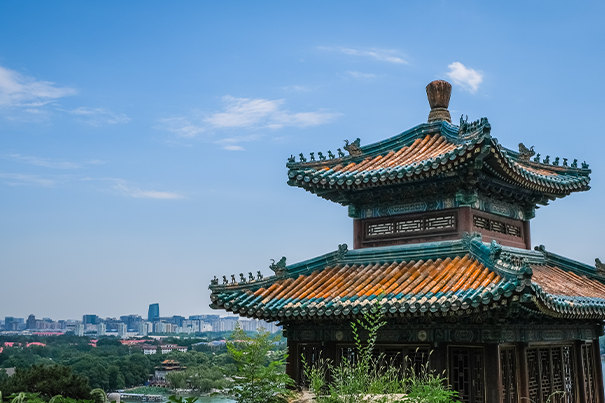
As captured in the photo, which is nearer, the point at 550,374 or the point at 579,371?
the point at 550,374

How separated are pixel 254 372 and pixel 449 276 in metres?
4.25

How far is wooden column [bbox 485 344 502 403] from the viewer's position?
11273 mm

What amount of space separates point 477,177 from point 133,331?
19870 centimetres

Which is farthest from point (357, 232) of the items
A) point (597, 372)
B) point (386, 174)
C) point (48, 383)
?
point (48, 383)

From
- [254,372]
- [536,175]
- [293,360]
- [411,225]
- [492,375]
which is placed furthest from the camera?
[293,360]

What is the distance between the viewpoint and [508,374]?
11922mm

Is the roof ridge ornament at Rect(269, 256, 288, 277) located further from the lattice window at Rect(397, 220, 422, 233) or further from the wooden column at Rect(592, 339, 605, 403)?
the wooden column at Rect(592, 339, 605, 403)

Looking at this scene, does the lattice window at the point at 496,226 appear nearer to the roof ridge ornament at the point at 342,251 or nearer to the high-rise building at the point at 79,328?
the roof ridge ornament at the point at 342,251

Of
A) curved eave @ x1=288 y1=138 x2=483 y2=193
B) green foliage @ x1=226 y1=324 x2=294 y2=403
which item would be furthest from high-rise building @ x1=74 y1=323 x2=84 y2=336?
green foliage @ x1=226 y1=324 x2=294 y2=403

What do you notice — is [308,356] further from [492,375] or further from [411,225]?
[492,375]

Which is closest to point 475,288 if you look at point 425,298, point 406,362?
point 425,298

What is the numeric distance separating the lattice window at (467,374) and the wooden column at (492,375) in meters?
0.16

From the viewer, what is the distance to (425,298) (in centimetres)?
1093

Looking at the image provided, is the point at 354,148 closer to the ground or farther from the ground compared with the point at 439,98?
closer to the ground
